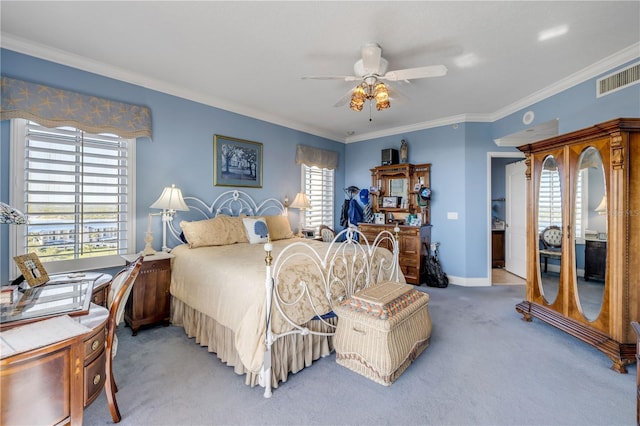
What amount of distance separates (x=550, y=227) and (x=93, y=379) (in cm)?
399

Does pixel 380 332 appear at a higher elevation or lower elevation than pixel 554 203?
lower

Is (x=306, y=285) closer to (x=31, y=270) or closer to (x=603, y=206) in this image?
(x=31, y=270)

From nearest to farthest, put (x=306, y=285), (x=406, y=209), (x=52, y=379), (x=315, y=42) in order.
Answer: (x=52, y=379), (x=306, y=285), (x=315, y=42), (x=406, y=209)

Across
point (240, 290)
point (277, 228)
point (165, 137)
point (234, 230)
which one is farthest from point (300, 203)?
point (240, 290)

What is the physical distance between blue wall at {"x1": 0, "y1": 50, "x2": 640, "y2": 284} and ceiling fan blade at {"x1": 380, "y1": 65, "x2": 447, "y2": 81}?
6.78 ft

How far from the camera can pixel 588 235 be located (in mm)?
2596

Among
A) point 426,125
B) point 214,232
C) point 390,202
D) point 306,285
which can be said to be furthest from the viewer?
point 390,202

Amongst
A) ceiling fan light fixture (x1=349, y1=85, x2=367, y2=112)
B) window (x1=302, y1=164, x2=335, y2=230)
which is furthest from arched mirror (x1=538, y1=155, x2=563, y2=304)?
window (x1=302, y1=164, x2=335, y2=230)

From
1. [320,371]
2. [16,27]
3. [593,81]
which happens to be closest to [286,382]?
[320,371]

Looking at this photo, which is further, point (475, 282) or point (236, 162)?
point (475, 282)

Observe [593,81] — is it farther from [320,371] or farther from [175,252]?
[175,252]

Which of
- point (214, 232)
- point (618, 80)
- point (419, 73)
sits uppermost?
point (618, 80)

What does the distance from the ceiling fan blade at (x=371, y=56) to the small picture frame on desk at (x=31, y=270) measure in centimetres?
301

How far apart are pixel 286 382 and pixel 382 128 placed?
468cm
